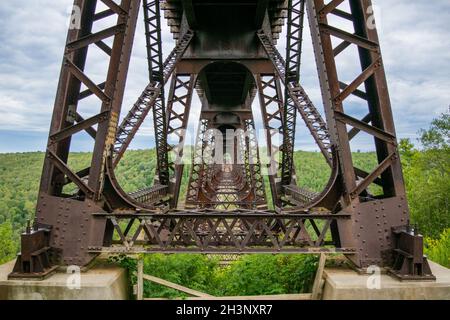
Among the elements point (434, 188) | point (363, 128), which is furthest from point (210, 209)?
point (434, 188)

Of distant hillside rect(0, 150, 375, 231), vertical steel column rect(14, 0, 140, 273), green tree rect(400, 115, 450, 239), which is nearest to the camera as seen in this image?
vertical steel column rect(14, 0, 140, 273)

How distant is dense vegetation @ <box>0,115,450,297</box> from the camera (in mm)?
6746

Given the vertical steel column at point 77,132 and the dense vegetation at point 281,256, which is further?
the dense vegetation at point 281,256

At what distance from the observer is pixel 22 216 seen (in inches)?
2842

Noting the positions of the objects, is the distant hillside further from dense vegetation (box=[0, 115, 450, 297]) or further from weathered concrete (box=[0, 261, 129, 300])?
weathered concrete (box=[0, 261, 129, 300])

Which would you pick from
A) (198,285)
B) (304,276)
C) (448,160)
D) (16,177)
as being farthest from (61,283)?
(16,177)

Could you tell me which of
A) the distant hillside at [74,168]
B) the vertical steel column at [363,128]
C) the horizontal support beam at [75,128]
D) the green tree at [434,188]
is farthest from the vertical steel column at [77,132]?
the distant hillside at [74,168]

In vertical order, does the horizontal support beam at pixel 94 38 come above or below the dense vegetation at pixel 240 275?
above

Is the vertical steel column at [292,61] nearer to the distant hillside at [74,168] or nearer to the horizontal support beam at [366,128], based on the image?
the horizontal support beam at [366,128]

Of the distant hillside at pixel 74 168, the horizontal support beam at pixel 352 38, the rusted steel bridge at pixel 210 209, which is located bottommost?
the rusted steel bridge at pixel 210 209

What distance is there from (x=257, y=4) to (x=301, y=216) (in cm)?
719

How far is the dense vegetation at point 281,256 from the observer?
22.1ft

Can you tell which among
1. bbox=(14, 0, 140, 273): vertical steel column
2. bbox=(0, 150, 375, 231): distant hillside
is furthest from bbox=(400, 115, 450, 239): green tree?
→ bbox=(0, 150, 375, 231): distant hillside
